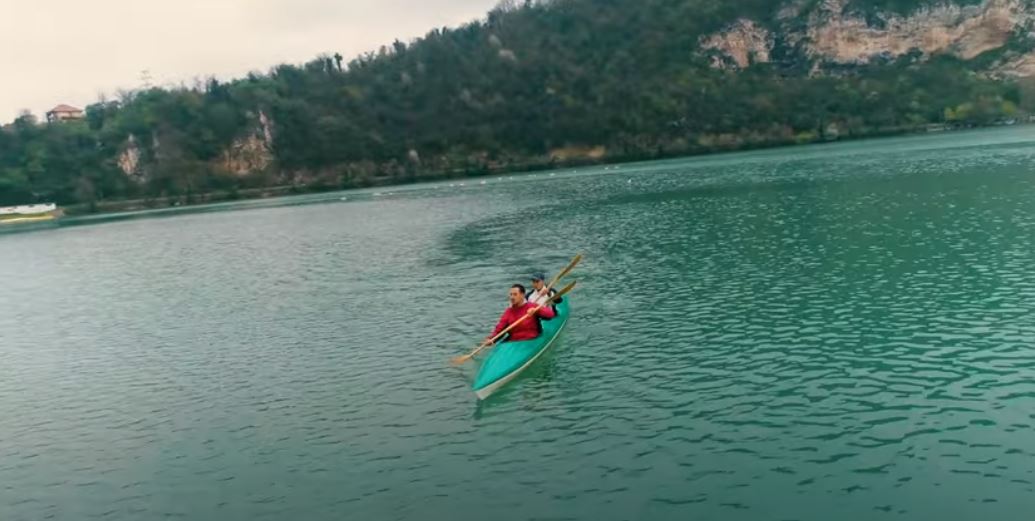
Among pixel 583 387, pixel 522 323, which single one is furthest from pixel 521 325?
pixel 583 387

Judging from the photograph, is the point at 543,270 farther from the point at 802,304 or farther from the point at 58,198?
the point at 58,198

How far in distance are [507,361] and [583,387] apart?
103 inches

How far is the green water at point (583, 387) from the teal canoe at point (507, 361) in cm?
61

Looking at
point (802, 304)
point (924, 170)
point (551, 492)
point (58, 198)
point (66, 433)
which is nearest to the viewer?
point (551, 492)

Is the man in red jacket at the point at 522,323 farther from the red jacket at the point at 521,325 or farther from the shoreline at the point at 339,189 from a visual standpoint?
the shoreline at the point at 339,189

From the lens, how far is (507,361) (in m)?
23.7

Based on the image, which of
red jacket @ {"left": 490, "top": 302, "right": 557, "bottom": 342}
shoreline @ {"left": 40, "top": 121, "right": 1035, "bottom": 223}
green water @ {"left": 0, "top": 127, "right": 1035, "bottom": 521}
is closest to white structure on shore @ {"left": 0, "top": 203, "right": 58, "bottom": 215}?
shoreline @ {"left": 40, "top": 121, "right": 1035, "bottom": 223}

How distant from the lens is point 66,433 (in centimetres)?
2303

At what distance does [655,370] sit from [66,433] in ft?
58.0

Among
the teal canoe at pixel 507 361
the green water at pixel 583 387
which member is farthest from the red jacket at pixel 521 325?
the green water at pixel 583 387

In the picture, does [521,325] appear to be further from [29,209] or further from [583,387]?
[29,209]

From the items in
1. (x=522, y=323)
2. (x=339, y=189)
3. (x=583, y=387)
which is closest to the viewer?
(x=583, y=387)

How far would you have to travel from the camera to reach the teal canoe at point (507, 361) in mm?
22688

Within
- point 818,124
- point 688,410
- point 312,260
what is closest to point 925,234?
point 688,410
